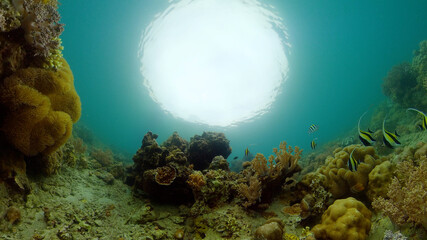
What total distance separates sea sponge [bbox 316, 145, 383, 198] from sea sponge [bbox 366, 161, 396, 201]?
0.60 ft

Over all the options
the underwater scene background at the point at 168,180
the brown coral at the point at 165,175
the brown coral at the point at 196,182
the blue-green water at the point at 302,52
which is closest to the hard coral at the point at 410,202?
the underwater scene background at the point at 168,180

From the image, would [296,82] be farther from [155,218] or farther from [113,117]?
[113,117]

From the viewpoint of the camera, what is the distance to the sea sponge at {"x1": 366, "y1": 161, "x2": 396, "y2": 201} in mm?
3947

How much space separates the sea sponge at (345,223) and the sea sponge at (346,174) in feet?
3.63

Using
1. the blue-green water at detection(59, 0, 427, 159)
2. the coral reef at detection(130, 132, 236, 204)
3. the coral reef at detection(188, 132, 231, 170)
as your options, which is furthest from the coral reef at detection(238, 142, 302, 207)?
the blue-green water at detection(59, 0, 427, 159)

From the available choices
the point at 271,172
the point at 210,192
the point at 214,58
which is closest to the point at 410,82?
the point at 271,172

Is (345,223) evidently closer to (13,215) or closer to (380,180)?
(380,180)

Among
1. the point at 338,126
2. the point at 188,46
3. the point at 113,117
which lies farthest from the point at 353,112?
the point at 113,117

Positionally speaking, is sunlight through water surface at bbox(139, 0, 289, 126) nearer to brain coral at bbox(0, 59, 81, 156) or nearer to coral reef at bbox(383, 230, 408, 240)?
brain coral at bbox(0, 59, 81, 156)

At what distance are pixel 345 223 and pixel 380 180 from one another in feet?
5.11

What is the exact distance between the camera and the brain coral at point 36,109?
3466 millimetres

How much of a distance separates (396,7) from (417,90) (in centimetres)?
1367

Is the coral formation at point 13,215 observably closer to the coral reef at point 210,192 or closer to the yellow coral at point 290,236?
the coral reef at point 210,192

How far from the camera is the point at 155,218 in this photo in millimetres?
4855
